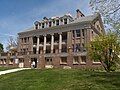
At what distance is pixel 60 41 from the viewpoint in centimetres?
5581

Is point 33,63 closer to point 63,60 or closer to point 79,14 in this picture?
point 63,60

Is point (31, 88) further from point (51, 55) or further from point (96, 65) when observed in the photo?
point (51, 55)

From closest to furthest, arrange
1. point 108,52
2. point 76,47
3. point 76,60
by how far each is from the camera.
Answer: point 108,52
point 76,60
point 76,47

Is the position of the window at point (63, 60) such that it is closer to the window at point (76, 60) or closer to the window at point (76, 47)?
the window at point (76, 60)

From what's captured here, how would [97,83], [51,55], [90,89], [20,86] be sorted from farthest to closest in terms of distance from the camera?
[51,55], [20,86], [97,83], [90,89]

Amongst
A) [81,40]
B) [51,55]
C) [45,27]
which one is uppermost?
[45,27]

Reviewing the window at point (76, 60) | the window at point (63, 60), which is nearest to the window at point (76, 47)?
the window at point (76, 60)

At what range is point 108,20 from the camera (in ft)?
59.8

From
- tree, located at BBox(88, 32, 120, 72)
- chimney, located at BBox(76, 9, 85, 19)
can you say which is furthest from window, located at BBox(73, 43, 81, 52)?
tree, located at BBox(88, 32, 120, 72)

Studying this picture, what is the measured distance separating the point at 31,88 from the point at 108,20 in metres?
7.78

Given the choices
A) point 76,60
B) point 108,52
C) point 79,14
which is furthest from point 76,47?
point 108,52

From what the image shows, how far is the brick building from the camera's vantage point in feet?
155

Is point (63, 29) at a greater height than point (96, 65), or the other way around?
point (63, 29)

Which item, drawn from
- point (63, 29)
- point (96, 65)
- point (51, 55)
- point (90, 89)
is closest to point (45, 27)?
point (63, 29)
